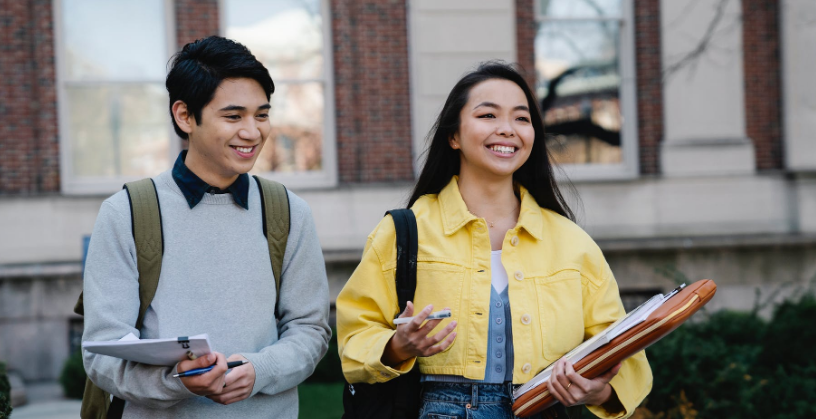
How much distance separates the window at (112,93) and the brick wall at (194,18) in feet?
0.56

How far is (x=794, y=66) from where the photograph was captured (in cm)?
925

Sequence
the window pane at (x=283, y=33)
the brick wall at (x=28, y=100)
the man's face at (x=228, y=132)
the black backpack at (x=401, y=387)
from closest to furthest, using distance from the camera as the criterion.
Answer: the man's face at (x=228, y=132)
the black backpack at (x=401, y=387)
the brick wall at (x=28, y=100)
the window pane at (x=283, y=33)

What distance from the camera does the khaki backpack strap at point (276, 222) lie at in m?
2.55

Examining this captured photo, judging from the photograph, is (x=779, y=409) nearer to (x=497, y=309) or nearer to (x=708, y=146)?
(x=497, y=309)

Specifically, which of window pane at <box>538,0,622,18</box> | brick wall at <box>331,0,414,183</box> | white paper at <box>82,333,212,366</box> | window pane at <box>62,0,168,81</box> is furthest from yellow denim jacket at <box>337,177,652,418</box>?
window pane at <box>538,0,622,18</box>

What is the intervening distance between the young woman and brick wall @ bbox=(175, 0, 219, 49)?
642 cm

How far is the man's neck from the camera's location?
8.34ft

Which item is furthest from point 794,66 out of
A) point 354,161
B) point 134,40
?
point 134,40

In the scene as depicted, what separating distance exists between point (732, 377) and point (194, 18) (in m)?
6.48

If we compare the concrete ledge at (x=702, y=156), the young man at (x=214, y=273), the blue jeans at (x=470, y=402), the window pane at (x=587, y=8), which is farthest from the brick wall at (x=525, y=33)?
the blue jeans at (x=470, y=402)

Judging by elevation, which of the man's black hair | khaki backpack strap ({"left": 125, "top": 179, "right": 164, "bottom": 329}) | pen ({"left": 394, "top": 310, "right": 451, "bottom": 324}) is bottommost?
pen ({"left": 394, "top": 310, "right": 451, "bottom": 324})

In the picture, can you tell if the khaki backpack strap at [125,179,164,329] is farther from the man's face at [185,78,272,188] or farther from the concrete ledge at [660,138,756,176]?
the concrete ledge at [660,138,756,176]

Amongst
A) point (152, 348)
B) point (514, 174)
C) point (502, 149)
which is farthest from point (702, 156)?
point (152, 348)

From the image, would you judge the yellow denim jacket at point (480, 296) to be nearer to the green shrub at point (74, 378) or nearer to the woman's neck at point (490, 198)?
the woman's neck at point (490, 198)
